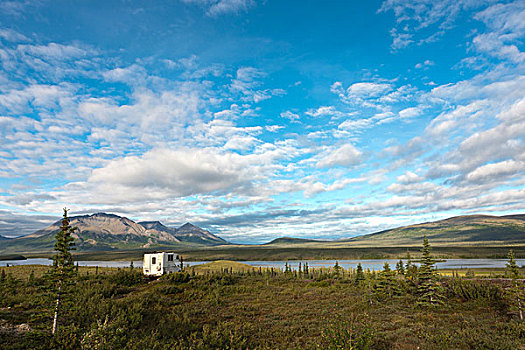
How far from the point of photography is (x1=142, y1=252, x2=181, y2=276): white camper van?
54219 mm

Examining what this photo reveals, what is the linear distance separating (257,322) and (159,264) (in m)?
37.3

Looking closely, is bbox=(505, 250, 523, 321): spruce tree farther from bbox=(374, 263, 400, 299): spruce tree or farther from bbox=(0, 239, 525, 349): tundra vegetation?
bbox=(374, 263, 400, 299): spruce tree

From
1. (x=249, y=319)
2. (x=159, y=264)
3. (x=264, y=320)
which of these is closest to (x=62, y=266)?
(x=249, y=319)

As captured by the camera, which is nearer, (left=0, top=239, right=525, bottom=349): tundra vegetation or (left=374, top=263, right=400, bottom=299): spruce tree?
(left=0, top=239, right=525, bottom=349): tundra vegetation

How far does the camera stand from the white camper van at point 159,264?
54.2 metres

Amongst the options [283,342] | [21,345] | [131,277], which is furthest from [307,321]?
[131,277]

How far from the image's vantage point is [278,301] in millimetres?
34469

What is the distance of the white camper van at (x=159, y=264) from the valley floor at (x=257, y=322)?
58.7 ft

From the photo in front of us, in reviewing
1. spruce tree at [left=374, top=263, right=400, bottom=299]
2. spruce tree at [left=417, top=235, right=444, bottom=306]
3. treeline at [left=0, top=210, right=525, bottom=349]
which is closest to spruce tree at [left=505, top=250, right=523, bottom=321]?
treeline at [left=0, top=210, right=525, bottom=349]

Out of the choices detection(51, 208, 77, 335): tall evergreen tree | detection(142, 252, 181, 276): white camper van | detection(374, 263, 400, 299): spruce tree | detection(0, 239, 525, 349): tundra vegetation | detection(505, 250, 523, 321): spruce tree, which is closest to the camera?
detection(0, 239, 525, 349): tundra vegetation

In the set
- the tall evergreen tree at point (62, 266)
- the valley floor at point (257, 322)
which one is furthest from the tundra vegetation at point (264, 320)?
the tall evergreen tree at point (62, 266)

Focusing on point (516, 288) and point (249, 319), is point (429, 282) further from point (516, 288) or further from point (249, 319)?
point (249, 319)

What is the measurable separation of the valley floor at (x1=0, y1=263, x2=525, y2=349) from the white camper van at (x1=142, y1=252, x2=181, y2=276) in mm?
17904

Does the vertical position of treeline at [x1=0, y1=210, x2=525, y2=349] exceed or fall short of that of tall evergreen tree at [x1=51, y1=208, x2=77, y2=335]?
it falls short
